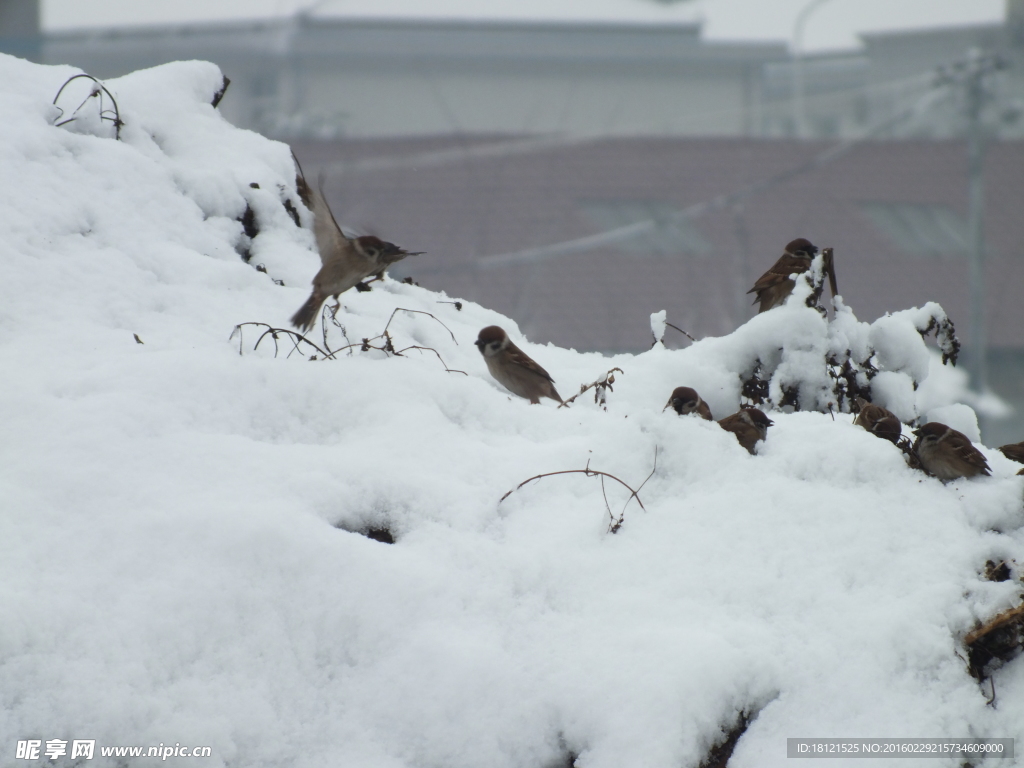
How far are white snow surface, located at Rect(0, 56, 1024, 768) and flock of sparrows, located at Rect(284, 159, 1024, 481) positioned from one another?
75mm

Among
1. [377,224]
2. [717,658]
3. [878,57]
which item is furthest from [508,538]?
[878,57]

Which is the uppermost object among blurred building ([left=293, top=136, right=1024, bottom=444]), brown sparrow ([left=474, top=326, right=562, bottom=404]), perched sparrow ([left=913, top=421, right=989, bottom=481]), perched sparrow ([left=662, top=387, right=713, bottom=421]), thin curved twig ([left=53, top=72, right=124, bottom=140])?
thin curved twig ([left=53, top=72, right=124, bottom=140])

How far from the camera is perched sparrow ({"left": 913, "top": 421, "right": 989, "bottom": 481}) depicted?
258 cm

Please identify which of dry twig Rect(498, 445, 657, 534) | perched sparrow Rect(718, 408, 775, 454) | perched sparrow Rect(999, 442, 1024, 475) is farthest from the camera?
perched sparrow Rect(999, 442, 1024, 475)

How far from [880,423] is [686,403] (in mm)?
575

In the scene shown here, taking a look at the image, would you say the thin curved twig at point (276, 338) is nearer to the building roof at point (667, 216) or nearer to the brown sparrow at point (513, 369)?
the brown sparrow at point (513, 369)

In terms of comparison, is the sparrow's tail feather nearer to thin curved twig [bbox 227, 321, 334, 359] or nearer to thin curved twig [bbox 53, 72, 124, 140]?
thin curved twig [bbox 227, 321, 334, 359]

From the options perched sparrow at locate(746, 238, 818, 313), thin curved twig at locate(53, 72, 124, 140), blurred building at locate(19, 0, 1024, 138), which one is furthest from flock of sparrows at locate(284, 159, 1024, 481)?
blurred building at locate(19, 0, 1024, 138)

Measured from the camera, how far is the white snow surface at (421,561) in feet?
6.49

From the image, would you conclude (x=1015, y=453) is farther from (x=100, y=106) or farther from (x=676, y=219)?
(x=676, y=219)

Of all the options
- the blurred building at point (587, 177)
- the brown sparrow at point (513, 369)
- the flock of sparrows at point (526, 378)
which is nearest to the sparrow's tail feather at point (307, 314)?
the flock of sparrows at point (526, 378)

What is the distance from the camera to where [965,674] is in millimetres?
2156

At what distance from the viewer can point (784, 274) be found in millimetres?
4176

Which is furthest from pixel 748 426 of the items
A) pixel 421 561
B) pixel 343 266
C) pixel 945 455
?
pixel 343 266
